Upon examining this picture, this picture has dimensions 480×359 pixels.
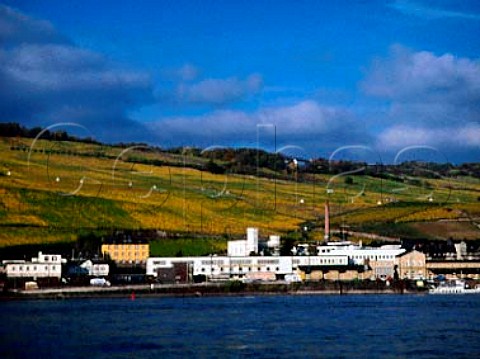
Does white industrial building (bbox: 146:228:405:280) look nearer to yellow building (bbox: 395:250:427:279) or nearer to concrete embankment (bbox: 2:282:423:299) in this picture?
yellow building (bbox: 395:250:427:279)

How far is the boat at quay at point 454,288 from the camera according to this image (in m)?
88.4

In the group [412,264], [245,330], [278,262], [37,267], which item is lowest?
[245,330]

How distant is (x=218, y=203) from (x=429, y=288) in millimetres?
38293

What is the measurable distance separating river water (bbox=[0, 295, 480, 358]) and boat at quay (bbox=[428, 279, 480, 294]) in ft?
60.5

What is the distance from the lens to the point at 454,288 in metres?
89.1

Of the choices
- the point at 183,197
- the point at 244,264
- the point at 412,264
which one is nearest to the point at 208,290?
the point at 244,264

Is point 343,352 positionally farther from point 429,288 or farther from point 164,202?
point 164,202

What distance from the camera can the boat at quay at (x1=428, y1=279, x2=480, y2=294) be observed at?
88438 millimetres

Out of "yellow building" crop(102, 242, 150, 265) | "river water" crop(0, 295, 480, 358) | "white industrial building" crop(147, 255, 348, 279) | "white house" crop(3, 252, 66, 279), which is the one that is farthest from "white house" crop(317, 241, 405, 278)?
"river water" crop(0, 295, 480, 358)

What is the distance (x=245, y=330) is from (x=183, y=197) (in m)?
75.9

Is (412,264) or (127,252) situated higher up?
(127,252)

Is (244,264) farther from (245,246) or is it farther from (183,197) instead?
(183,197)

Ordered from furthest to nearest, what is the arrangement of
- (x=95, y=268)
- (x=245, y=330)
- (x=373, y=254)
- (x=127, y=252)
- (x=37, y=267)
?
(x=127, y=252) → (x=373, y=254) → (x=95, y=268) → (x=37, y=267) → (x=245, y=330)

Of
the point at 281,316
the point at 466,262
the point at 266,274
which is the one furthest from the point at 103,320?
the point at 466,262
